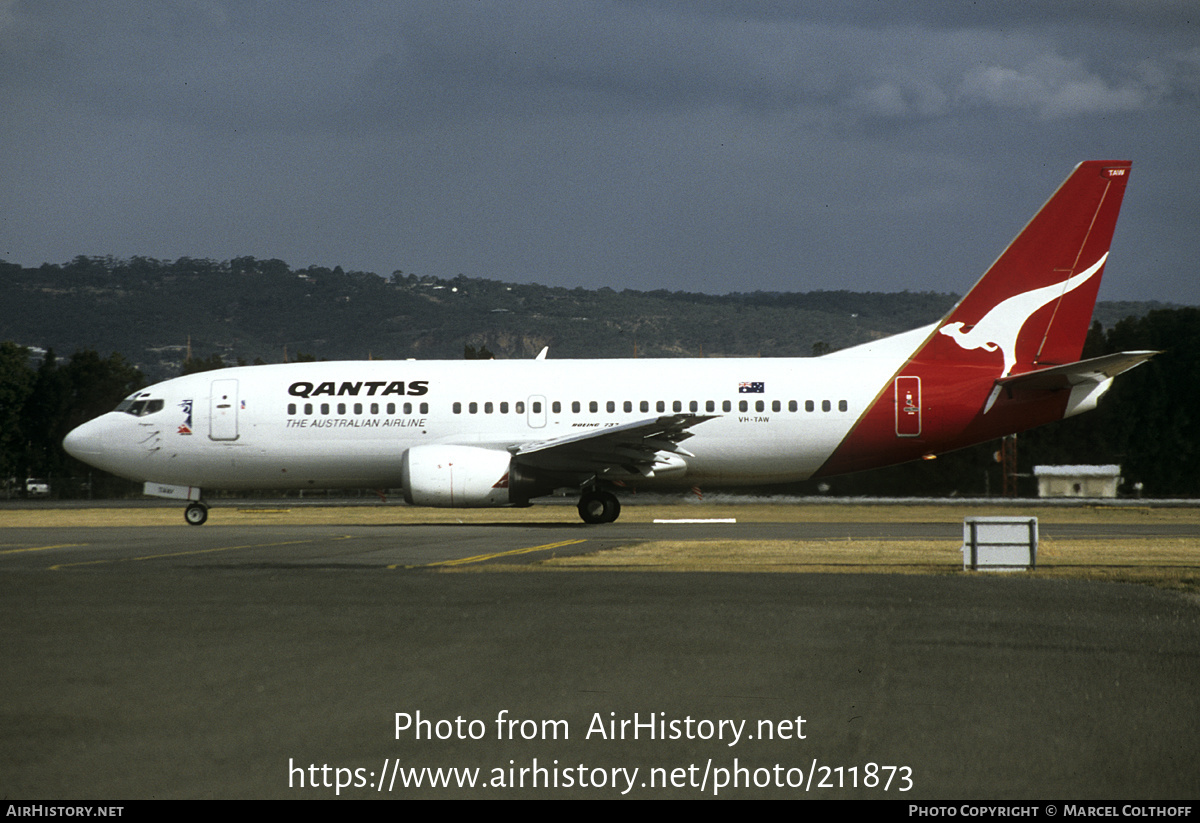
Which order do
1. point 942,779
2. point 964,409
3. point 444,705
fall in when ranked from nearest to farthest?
1. point 942,779
2. point 444,705
3. point 964,409

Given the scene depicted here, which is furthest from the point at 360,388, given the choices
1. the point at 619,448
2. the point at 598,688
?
the point at 598,688

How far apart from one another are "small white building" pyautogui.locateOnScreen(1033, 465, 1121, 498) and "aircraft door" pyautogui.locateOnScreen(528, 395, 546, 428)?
4299 cm

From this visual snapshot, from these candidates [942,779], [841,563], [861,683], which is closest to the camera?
[942,779]

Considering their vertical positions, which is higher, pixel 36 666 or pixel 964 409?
pixel 964 409

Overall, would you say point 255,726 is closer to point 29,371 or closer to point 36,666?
point 36,666

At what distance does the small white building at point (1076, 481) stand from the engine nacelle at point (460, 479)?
45.0 m

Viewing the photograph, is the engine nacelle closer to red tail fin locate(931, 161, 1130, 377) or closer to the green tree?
red tail fin locate(931, 161, 1130, 377)

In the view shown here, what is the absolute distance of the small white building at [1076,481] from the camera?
6400 cm

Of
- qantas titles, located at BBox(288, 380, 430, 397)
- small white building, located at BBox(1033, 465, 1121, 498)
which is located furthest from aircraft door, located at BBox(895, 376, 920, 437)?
small white building, located at BBox(1033, 465, 1121, 498)

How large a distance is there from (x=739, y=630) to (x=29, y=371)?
81.3 meters

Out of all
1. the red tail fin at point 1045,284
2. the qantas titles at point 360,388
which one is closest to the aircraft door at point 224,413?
the qantas titles at point 360,388
